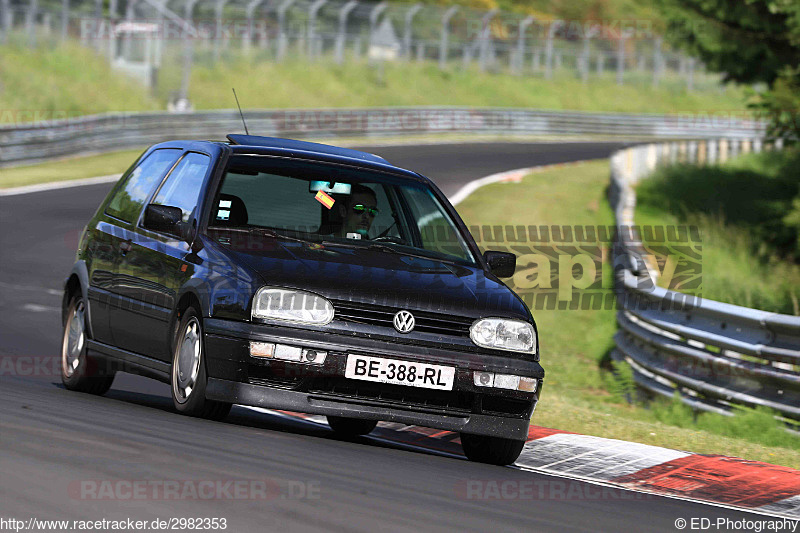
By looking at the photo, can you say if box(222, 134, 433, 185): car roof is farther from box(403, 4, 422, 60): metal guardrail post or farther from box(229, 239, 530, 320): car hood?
box(403, 4, 422, 60): metal guardrail post

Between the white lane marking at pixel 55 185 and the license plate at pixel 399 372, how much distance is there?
1758cm

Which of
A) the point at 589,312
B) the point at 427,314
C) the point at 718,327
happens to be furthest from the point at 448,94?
the point at 427,314

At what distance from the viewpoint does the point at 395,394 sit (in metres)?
6.43

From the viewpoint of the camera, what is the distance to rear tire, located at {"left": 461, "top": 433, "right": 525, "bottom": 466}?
6.87 meters

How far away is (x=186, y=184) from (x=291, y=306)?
1.59 meters

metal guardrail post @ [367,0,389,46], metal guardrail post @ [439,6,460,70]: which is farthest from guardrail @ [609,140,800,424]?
metal guardrail post @ [439,6,460,70]

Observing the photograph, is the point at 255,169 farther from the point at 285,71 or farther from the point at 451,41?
the point at 451,41

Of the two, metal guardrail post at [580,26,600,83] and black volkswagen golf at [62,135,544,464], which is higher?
black volkswagen golf at [62,135,544,464]

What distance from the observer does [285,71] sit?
50344 mm

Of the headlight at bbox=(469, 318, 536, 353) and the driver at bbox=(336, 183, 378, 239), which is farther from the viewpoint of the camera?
the driver at bbox=(336, 183, 378, 239)

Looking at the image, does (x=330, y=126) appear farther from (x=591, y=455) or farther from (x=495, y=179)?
→ (x=591, y=455)

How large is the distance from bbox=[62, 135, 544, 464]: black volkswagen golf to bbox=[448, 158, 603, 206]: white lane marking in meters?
14.7

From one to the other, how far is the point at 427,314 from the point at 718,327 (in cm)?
456

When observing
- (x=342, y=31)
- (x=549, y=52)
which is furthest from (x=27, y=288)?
(x=549, y=52)
